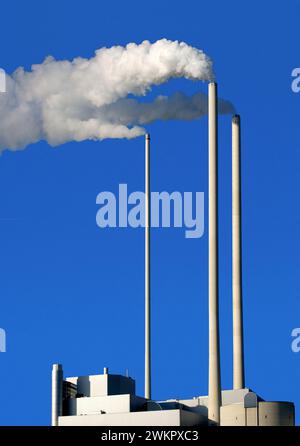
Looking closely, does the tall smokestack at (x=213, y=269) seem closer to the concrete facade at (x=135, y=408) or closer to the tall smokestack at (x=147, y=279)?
the concrete facade at (x=135, y=408)

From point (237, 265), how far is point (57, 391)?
603 inches

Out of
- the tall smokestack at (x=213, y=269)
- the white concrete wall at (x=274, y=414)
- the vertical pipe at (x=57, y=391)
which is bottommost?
the white concrete wall at (x=274, y=414)

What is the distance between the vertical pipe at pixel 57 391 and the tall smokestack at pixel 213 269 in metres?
8.64

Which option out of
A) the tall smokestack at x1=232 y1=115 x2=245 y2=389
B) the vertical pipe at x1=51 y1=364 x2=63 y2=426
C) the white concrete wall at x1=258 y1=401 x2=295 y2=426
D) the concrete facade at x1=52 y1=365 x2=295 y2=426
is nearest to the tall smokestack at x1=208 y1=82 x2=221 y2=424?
the concrete facade at x1=52 y1=365 x2=295 y2=426

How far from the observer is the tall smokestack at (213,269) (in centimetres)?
7756

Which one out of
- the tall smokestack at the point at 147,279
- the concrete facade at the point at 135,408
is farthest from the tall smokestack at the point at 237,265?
the tall smokestack at the point at 147,279

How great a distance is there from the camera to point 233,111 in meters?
88.9

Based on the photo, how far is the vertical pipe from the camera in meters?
78.6

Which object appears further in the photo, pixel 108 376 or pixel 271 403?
pixel 108 376
